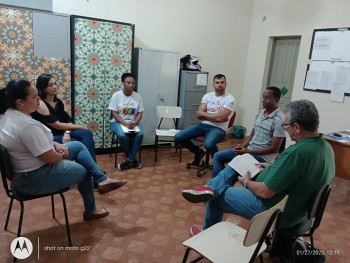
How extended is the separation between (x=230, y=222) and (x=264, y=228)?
15.3 inches

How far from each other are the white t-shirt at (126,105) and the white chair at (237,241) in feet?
8.27

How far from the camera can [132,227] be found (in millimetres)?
2393

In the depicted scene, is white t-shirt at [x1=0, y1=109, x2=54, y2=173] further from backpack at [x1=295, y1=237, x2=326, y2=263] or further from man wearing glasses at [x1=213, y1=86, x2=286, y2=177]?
man wearing glasses at [x1=213, y1=86, x2=286, y2=177]

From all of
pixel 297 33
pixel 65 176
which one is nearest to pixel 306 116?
pixel 65 176

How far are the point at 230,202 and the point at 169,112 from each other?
2651 millimetres

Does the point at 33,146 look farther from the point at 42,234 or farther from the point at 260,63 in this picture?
the point at 260,63

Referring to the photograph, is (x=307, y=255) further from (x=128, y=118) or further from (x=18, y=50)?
(x=18, y=50)

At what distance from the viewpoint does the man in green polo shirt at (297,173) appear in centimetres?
152

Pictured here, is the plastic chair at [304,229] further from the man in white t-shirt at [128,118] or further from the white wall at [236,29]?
the white wall at [236,29]

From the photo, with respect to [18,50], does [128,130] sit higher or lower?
lower

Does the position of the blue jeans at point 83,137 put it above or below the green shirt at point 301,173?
below

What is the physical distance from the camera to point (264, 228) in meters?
1.33

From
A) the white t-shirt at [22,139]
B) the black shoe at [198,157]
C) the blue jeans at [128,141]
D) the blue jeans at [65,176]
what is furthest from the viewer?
the black shoe at [198,157]

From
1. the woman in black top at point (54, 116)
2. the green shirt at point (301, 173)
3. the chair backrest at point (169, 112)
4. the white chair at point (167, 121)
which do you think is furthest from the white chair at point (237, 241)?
the chair backrest at point (169, 112)
